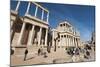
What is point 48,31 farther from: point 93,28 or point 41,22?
point 93,28

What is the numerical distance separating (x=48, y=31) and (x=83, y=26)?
0.49 meters

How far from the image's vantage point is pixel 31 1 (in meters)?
2.45

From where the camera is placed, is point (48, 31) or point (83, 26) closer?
point (48, 31)

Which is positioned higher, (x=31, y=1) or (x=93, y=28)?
(x=31, y=1)

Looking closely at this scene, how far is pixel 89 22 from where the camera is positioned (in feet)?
9.12

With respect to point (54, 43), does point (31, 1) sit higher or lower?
higher

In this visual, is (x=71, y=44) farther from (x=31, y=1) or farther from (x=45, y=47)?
(x=31, y=1)

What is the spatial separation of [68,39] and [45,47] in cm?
33
